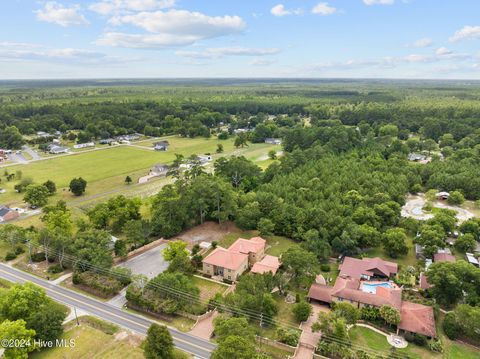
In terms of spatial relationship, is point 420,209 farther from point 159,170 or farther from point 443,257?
point 159,170

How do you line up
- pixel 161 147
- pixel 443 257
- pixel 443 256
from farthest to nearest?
pixel 161 147 → pixel 443 256 → pixel 443 257

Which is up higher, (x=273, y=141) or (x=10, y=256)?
(x=273, y=141)

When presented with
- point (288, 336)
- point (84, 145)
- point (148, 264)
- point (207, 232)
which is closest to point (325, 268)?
point (288, 336)

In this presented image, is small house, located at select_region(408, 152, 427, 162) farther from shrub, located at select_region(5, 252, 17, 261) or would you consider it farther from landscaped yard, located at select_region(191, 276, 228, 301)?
shrub, located at select_region(5, 252, 17, 261)

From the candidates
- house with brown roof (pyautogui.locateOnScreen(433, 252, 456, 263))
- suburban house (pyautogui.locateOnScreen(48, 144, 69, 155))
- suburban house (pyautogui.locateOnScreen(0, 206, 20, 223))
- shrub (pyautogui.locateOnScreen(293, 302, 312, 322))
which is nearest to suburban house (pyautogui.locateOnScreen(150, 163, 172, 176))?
suburban house (pyautogui.locateOnScreen(0, 206, 20, 223))

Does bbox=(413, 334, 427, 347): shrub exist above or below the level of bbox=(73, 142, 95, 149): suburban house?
below

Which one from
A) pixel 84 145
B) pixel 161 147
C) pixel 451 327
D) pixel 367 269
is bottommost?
pixel 451 327

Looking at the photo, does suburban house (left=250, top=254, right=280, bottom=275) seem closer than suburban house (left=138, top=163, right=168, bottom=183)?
Yes

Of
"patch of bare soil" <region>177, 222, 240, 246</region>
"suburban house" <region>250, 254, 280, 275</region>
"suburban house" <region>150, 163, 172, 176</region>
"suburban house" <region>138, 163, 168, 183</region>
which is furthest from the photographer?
"suburban house" <region>150, 163, 172, 176</region>

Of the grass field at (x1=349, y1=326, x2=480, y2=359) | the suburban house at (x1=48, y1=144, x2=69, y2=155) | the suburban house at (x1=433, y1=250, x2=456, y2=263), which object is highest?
the suburban house at (x1=48, y1=144, x2=69, y2=155)
